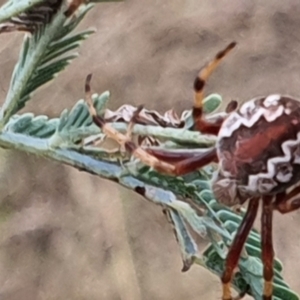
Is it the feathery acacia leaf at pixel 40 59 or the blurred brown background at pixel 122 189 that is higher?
the feathery acacia leaf at pixel 40 59

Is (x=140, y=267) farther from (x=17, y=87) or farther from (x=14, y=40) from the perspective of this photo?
(x=17, y=87)

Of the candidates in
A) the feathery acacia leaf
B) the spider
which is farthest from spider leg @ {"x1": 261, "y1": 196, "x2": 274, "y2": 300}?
the feathery acacia leaf

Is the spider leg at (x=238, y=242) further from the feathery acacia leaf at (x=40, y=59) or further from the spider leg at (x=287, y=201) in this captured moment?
the feathery acacia leaf at (x=40, y=59)

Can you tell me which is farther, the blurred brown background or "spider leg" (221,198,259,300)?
the blurred brown background

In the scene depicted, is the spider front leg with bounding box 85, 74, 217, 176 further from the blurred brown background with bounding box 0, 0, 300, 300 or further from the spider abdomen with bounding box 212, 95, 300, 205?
the blurred brown background with bounding box 0, 0, 300, 300

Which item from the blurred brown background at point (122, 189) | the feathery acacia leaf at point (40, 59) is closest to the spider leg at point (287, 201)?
the feathery acacia leaf at point (40, 59)

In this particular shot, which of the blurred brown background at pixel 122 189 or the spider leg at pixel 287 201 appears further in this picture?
the blurred brown background at pixel 122 189
